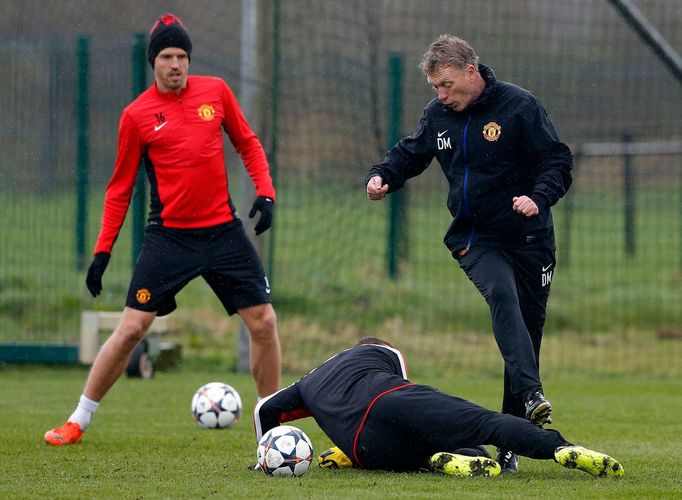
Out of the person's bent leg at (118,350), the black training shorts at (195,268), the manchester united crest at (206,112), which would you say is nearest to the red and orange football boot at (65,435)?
the person's bent leg at (118,350)

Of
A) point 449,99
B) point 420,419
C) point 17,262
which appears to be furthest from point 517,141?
point 17,262

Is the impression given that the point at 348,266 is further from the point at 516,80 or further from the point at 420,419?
the point at 420,419

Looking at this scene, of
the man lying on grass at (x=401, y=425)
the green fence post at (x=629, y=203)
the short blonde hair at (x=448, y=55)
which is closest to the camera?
the man lying on grass at (x=401, y=425)

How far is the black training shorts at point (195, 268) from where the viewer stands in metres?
7.15

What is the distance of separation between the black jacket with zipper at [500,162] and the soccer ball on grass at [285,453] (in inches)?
51.5

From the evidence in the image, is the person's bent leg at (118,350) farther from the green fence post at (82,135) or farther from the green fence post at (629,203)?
the green fence post at (629,203)

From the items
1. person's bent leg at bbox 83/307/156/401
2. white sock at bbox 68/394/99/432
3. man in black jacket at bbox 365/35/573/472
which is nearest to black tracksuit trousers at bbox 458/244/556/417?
man in black jacket at bbox 365/35/573/472

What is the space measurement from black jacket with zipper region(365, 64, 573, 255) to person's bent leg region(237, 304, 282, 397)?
1.53 meters

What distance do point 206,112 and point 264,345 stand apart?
1.43 meters

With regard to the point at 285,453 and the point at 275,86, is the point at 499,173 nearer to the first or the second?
the point at 285,453

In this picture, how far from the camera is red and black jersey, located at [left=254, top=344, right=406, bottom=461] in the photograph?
Result: 18.7 ft

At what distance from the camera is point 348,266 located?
12.0 metres

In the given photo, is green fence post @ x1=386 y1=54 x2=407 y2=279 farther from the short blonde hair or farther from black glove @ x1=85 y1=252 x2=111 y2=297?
the short blonde hair

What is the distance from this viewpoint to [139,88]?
1141 cm
